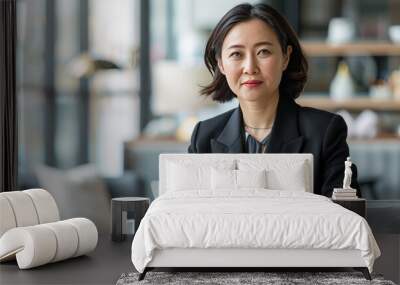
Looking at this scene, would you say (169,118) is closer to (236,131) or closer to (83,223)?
(236,131)

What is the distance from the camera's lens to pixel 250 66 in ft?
17.0

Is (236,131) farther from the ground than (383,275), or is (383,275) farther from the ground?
(236,131)

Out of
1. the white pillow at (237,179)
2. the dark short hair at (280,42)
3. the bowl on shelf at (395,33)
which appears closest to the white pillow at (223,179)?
the white pillow at (237,179)

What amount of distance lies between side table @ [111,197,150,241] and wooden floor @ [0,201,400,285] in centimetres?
10

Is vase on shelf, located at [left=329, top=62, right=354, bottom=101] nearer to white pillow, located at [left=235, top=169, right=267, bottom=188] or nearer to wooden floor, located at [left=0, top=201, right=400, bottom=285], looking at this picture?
wooden floor, located at [left=0, top=201, right=400, bottom=285]

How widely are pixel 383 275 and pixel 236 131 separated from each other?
5.01ft

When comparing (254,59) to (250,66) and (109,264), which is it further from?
(109,264)

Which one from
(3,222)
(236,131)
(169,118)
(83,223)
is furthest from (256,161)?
(169,118)

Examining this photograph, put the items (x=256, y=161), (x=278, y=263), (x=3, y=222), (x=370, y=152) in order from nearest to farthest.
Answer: (x=278, y=263) → (x=3, y=222) → (x=256, y=161) → (x=370, y=152)

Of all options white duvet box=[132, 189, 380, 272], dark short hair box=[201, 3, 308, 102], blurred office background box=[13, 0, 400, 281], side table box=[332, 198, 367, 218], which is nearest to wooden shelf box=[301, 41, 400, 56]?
blurred office background box=[13, 0, 400, 281]

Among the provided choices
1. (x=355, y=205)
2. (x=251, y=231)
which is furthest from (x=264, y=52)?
(x=251, y=231)

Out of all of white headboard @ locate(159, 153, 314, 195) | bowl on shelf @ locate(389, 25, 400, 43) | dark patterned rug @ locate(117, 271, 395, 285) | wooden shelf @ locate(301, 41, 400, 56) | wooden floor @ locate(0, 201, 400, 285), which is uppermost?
bowl on shelf @ locate(389, 25, 400, 43)

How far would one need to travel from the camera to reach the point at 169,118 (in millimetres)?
9328

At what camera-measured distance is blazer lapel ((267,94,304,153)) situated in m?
5.21
